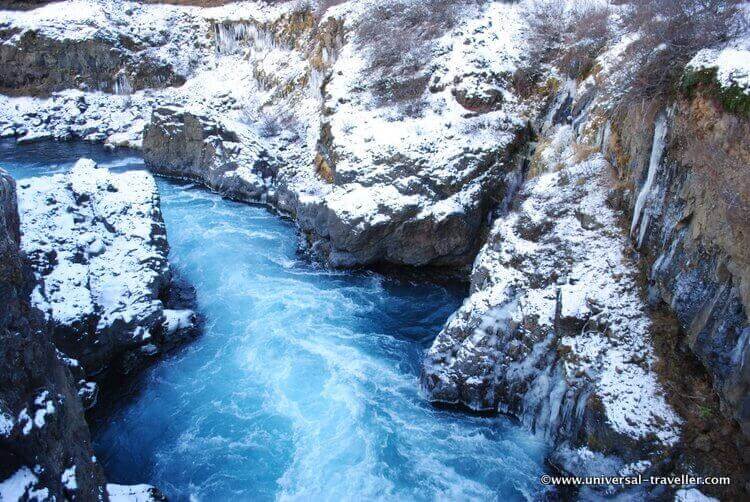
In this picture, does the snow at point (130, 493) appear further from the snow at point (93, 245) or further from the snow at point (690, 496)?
the snow at point (690, 496)

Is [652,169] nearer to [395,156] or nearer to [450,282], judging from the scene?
[450,282]

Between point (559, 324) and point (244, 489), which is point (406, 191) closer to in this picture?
point (559, 324)

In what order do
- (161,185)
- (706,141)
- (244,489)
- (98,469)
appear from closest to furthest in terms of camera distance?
(98,469) → (706,141) → (244,489) → (161,185)

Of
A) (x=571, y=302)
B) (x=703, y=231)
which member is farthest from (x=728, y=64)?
(x=571, y=302)

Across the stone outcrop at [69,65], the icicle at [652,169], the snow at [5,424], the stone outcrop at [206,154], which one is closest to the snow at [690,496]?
the icicle at [652,169]

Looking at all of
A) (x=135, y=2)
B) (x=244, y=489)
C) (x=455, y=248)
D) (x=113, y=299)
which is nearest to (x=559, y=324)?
(x=455, y=248)

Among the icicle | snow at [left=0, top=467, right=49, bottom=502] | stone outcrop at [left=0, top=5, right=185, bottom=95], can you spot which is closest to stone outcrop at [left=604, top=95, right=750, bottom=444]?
the icicle

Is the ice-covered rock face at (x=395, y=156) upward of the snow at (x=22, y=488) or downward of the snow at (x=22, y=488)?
upward
